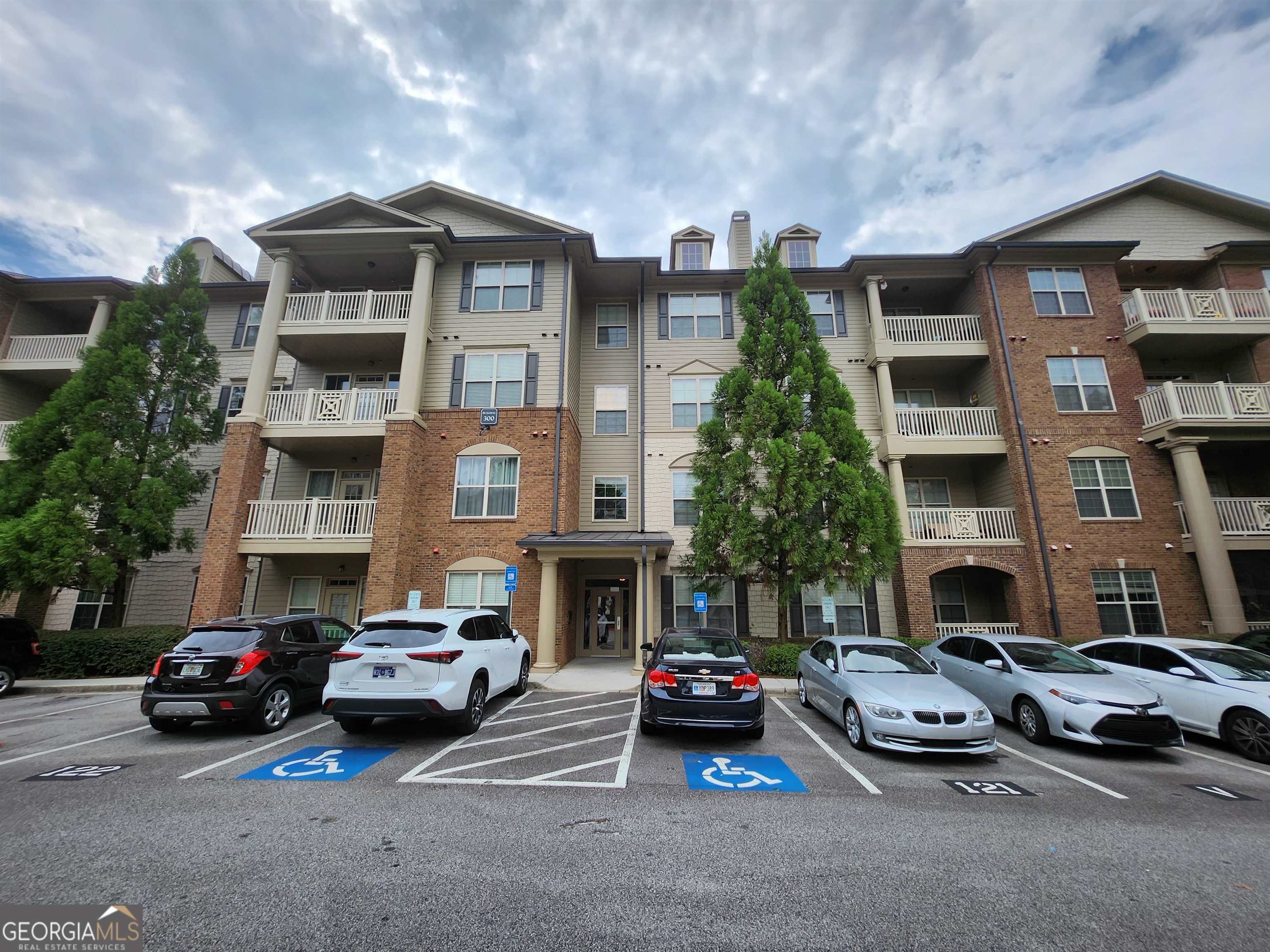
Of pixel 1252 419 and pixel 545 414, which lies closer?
pixel 1252 419

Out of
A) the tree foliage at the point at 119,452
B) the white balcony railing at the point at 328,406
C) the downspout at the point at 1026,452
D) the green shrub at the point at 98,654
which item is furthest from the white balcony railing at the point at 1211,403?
the tree foliage at the point at 119,452

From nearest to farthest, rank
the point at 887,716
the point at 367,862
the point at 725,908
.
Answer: the point at 725,908 < the point at 367,862 < the point at 887,716

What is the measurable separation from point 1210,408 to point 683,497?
15351mm

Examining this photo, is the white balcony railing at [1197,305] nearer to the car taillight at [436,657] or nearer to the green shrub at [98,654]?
the car taillight at [436,657]

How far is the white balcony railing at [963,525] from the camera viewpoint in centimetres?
1470

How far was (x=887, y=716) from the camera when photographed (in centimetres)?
674

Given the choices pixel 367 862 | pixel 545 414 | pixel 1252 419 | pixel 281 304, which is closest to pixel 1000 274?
pixel 1252 419

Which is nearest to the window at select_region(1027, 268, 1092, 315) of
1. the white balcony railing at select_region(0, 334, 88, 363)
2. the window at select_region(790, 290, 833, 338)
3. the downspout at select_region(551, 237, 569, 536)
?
the window at select_region(790, 290, 833, 338)

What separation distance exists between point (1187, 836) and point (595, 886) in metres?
5.49

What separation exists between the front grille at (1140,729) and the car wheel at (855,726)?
3267mm

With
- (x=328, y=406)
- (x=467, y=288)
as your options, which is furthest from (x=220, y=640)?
(x=467, y=288)

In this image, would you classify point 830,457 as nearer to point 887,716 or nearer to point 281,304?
point 887,716

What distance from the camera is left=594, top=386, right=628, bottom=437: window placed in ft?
56.9

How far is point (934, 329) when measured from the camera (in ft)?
55.6
